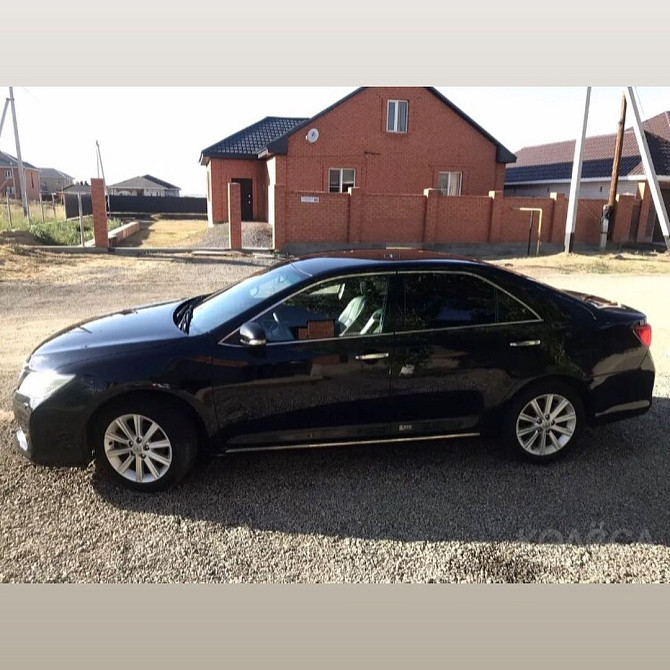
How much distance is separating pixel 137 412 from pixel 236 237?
1709 centimetres

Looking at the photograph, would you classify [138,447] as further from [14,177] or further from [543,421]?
[14,177]

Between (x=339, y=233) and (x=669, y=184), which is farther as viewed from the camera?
(x=669, y=184)

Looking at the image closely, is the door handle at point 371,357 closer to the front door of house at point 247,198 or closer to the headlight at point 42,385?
the headlight at point 42,385

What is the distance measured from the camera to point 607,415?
442 cm

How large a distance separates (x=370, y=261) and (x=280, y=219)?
1672 cm

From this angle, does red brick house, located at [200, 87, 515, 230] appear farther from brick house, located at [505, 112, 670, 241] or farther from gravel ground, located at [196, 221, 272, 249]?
brick house, located at [505, 112, 670, 241]

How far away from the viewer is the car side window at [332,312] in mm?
3910

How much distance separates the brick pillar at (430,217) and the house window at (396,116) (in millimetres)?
5030

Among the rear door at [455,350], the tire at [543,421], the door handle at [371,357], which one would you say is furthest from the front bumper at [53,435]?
the tire at [543,421]

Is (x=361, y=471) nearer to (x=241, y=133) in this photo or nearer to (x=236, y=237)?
(x=236, y=237)

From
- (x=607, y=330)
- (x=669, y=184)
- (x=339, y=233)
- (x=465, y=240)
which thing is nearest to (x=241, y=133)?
(x=339, y=233)

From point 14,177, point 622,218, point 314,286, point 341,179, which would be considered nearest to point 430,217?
point 341,179

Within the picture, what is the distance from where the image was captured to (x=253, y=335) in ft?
12.1

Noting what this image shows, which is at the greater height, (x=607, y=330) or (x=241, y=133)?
(x=241, y=133)
